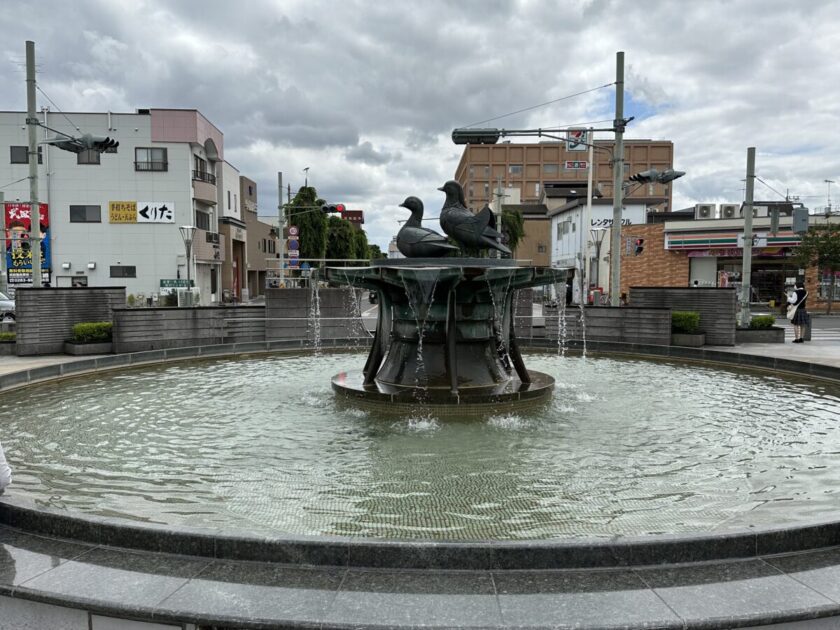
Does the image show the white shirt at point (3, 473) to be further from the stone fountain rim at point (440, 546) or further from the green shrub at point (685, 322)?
the green shrub at point (685, 322)

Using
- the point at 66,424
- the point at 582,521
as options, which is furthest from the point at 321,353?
the point at 582,521

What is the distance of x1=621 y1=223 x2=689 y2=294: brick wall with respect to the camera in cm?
4712

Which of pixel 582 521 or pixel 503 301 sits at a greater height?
pixel 503 301

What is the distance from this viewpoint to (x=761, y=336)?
2120cm

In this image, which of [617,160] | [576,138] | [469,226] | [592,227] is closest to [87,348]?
[469,226]

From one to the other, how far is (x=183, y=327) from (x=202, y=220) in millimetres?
31226

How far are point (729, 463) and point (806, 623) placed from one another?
3556 millimetres

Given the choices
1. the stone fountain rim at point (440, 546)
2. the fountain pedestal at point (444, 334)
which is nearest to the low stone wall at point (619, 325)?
the fountain pedestal at point (444, 334)

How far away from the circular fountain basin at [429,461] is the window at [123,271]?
111ft

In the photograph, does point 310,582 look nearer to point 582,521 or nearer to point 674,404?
point 582,521

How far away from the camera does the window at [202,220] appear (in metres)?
46.4

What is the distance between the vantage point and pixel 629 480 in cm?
661

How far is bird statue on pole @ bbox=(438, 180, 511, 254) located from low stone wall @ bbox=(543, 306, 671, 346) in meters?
7.91

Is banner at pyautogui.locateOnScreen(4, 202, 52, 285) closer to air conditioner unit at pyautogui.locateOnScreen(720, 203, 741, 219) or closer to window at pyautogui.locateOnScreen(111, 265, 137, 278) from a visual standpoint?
window at pyautogui.locateOnScreen(111, 265, 137, 278)
